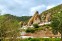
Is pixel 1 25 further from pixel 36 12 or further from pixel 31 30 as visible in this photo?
pixel 36 12

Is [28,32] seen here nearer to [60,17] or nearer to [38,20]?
[60,17]

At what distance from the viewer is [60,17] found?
43875mm

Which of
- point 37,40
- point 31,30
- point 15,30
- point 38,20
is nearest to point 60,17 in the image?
point 37,40

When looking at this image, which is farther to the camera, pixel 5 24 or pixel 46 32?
pixel 46 32

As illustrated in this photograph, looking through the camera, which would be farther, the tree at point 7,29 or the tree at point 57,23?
the tree at point 57,23

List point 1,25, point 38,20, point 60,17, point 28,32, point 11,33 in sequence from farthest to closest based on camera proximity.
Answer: point 38,20 < point 28,32 < point 60,17 < point 11,33 < point 1,25

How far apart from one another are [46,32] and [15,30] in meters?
45.0

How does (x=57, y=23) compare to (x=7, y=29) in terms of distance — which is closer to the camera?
(x=7, y=29)

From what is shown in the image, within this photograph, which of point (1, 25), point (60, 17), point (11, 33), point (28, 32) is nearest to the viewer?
point (1, 25)

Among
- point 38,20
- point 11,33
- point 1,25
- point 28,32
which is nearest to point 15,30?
point 11,33

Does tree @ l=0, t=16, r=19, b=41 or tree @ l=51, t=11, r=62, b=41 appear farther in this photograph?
tree @ l=51, t=11, r=62, b=41

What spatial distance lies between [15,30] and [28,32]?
4413cm

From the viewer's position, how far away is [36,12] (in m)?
102

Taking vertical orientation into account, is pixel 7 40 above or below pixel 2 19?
below
